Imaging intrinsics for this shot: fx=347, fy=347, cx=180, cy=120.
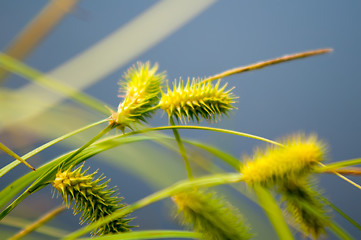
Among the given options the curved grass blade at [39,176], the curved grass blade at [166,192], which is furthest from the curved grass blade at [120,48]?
the curved grass blade at [166,192]

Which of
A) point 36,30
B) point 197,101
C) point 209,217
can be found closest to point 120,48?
point 36,30

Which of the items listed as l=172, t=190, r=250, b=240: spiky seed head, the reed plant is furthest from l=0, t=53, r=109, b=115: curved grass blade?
l=172, t=190, r=250, b=240: spiky seed head

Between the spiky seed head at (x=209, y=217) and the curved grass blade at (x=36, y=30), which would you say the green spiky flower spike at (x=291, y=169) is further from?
the curved grass blade at (x=36, y=30)

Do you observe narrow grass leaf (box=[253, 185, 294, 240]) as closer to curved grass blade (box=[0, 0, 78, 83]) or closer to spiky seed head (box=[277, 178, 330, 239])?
spiky seed head (box=[277, 178, 330, 239])

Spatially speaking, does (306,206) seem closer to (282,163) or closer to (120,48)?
(282,163)

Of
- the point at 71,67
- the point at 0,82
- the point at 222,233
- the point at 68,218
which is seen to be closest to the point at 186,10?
the point at 71,67
